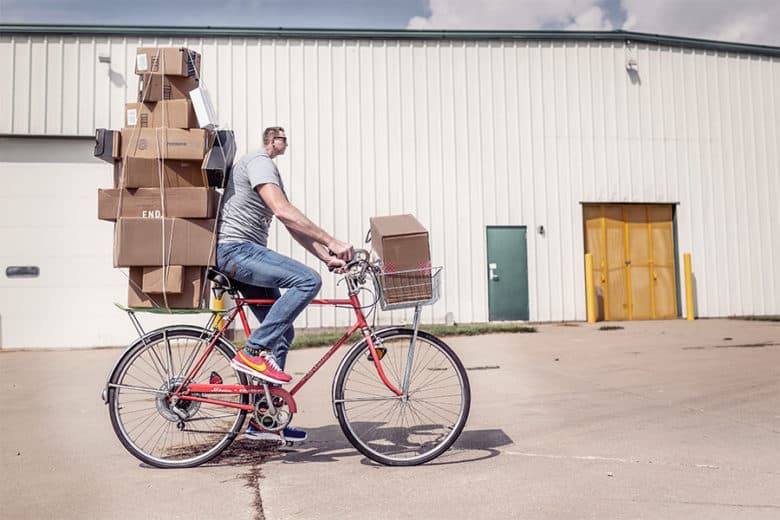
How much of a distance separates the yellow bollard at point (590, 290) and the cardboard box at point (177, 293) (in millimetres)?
10808

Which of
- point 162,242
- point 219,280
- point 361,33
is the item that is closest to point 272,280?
point 219,280

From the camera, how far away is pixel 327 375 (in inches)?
291

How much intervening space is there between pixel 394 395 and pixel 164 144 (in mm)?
1954

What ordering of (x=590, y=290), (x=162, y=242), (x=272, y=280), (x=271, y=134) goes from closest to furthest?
(x=272, y=280) < (x=162, y=242) < (x=271, y=134) < (x=590, y=290)

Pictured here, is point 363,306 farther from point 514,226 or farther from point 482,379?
point 514,226

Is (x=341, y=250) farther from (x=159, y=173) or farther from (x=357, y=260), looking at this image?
(x=159, y=173)

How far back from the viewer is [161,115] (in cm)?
414

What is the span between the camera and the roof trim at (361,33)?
1267cm

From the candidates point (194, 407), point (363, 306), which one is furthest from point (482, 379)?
point (194, 407)

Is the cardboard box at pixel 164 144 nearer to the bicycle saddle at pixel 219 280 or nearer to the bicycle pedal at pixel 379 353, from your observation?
the bicycle saddle at pixel 219 280

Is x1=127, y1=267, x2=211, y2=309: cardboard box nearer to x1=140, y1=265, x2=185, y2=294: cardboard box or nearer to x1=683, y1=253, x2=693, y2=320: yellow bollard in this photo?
x1=140, y1=265, x2=185, y2=294: cardboard box

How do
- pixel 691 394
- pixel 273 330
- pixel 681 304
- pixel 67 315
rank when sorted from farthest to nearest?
pixel 681 304, pixel 67 315, pixel 691 394, pixel 273 330

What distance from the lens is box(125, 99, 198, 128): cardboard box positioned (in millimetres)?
4121

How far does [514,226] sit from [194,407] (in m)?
10.5
